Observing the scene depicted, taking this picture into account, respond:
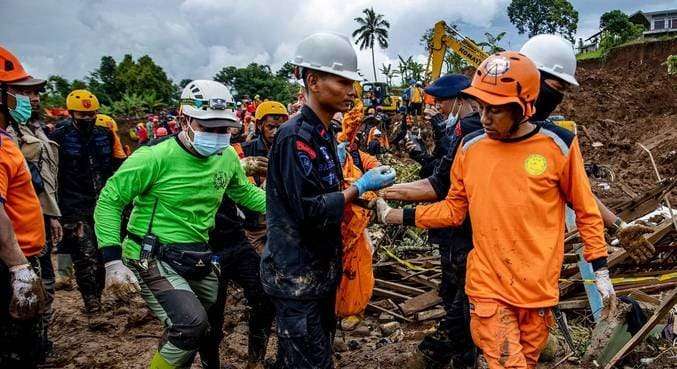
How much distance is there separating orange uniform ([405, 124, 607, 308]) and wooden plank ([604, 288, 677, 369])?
97 cm

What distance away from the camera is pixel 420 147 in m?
5.22

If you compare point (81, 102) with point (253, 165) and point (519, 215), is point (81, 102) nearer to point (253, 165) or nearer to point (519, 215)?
point (253, 165)

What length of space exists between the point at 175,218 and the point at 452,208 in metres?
1.66

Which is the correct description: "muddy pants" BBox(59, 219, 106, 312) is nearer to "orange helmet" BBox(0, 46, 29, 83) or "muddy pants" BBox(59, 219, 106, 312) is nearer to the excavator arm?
"orange helmet" BBox(0, 46, 29, 83)

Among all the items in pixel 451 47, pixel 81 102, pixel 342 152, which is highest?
pixel 451 47

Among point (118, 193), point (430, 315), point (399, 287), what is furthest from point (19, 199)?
point (399, 287)

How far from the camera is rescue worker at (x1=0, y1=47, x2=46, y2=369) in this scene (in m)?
2.46

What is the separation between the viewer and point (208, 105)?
120 inches

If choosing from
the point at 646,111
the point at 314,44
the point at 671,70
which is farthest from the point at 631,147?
the point at 314,44

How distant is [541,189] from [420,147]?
114 inches

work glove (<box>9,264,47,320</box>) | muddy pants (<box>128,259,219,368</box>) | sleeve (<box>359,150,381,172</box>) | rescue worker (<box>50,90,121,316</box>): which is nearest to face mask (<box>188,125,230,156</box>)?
muddy pants (<box>128,259,219,368</box>)

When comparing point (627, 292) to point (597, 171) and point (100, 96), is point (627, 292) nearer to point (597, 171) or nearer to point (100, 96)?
point (597, 171)

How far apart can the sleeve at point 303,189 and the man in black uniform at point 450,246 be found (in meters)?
0.64

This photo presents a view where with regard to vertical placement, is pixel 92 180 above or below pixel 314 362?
above
